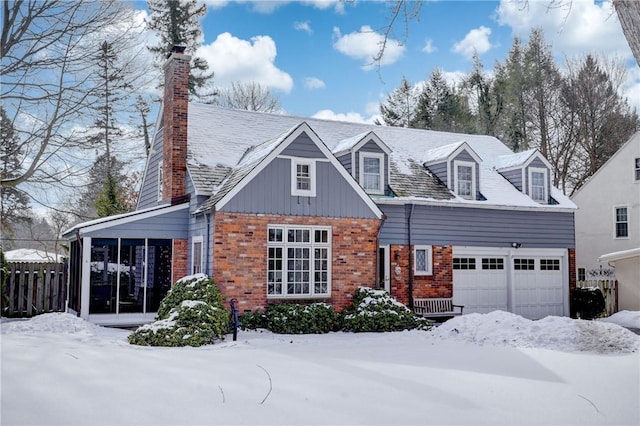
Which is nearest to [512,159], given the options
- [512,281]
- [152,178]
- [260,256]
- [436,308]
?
[512,281]

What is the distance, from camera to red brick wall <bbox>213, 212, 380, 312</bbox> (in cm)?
1450

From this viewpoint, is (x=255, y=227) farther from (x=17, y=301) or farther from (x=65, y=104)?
(x=17, y=301)

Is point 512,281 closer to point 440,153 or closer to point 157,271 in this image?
point 440,153

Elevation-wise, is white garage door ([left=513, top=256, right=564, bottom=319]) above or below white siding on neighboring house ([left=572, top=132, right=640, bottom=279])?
below

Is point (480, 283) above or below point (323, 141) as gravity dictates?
below

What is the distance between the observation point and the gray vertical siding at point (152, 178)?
19.0 metres

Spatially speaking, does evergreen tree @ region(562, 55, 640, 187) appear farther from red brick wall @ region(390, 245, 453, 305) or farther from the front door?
the front door

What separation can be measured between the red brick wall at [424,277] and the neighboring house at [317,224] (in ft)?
0.12

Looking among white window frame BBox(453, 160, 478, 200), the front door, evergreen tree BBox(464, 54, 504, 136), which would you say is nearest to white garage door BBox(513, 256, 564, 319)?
white window frame BBox(453, 160, 478, 200)

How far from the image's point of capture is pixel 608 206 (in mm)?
26609

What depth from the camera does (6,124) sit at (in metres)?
17.3

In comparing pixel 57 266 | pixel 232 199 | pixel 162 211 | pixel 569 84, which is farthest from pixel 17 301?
pixel 569 84

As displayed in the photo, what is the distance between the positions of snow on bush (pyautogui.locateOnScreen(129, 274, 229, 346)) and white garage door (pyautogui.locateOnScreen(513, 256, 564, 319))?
36.3 ft

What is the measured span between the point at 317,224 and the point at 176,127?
5.10m
